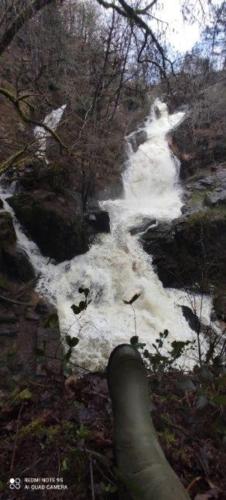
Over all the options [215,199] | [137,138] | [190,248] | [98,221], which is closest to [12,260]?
[98,221]

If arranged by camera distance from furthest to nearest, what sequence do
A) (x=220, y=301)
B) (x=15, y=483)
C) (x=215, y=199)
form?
1. (x=215, y=199)
2. (x=220, y=301)
3. (x=15, y=483)

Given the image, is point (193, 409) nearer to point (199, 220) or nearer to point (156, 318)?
point (156, 318)

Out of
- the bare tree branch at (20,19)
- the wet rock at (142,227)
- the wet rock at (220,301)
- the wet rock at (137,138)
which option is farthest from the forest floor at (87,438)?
the wet rock at (137,138)

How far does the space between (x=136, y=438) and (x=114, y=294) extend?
7171 mm

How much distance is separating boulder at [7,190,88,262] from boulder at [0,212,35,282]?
778 millimetres

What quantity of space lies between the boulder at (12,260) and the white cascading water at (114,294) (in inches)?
15.8

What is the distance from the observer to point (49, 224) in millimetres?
9227

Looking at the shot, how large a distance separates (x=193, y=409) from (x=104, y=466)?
74 centimetres

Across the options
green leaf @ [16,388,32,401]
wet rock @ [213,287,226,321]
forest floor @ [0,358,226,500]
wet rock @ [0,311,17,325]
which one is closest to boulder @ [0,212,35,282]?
wet rock @ [0,311,17,325]

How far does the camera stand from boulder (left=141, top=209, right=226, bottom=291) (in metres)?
10.0

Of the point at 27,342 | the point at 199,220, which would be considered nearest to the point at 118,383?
the point at 27,342

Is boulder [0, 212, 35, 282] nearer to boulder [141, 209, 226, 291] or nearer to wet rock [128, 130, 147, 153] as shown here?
boulder [141, 209, 226, 291]

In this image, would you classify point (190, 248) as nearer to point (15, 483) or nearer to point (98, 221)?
point (98, 221)

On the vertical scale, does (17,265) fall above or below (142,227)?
below
